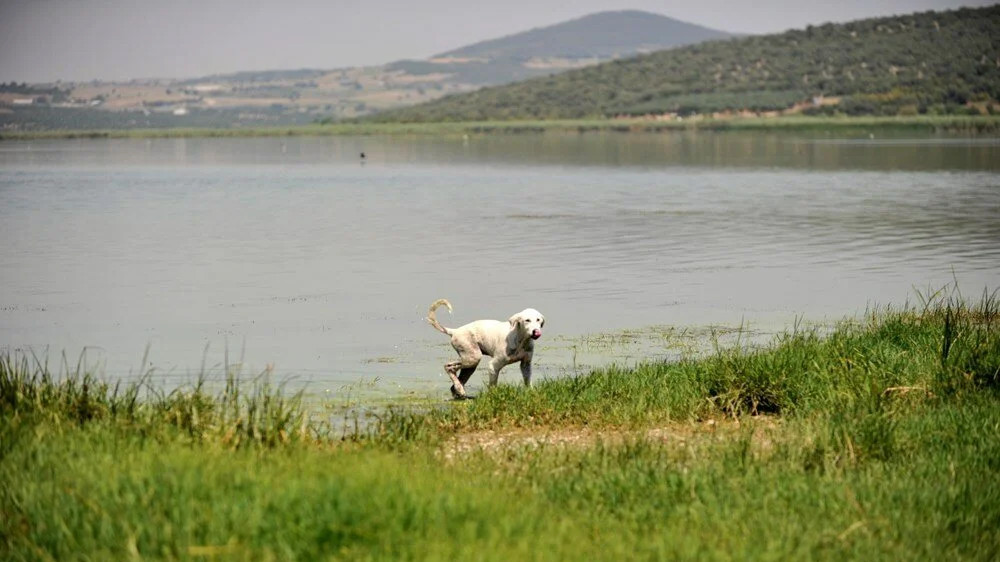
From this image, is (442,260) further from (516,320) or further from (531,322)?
(531,322)

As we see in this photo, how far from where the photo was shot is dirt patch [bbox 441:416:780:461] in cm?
952

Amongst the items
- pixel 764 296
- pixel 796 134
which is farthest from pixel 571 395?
pixel 796 134

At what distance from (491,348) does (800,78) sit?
155 m

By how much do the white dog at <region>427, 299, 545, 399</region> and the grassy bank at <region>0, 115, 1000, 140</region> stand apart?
9542cm

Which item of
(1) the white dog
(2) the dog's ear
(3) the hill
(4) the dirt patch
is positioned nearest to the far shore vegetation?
(3) the hill

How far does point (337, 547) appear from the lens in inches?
246

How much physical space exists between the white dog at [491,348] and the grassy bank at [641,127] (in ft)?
313

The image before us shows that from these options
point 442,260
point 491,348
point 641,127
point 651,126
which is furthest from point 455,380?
point 651,126

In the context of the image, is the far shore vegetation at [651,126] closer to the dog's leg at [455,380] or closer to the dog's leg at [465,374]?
the dog's leg at [465,374]

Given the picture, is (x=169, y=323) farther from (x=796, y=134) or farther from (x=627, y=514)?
(x=796, y=134)

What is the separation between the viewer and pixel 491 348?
42.6 feet

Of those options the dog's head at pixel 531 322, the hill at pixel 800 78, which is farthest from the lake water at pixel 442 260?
the hill at pixel 800 78

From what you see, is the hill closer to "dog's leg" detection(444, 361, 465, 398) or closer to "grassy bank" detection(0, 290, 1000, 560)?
"dog's leg" detection(444, 361, 465, 398)

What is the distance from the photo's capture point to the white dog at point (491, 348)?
500 inches
